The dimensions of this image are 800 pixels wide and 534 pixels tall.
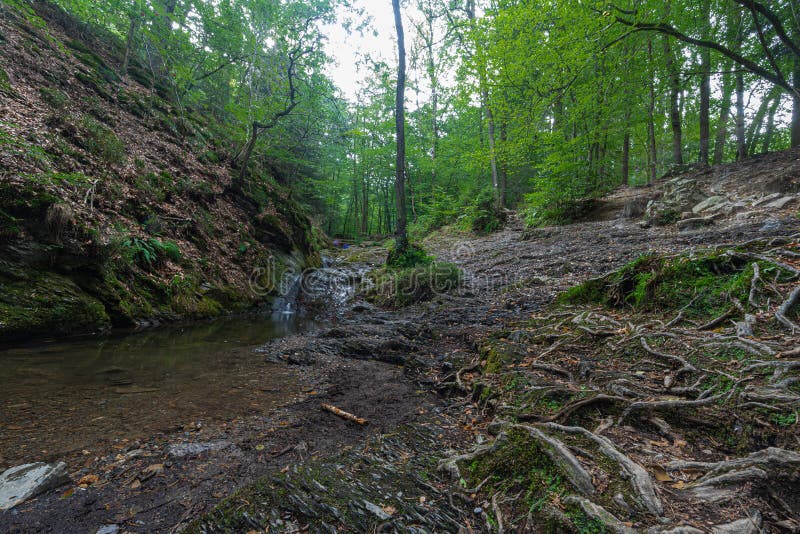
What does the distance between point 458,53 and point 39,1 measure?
17475mm

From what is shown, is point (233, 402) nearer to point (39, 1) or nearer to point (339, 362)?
point (339, 362)

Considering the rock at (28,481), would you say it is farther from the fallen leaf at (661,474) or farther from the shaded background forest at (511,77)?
the shaded background forest at (511,77)

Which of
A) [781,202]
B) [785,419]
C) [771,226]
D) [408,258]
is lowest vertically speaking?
[785,419]

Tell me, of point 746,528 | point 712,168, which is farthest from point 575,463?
point 712,168

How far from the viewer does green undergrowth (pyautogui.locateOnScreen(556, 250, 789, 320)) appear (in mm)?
3420

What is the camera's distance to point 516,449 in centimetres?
221

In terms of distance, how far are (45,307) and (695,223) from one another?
12.8 metres

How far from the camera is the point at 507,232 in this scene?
47.7 ft

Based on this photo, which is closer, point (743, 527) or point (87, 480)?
point (743, 527)

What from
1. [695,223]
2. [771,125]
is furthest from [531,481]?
[771,125]

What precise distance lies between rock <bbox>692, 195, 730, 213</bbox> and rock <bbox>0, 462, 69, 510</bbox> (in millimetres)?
11714

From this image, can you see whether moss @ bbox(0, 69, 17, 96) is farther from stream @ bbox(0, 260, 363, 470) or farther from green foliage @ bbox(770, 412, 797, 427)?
green foliage @ bbox(770, 412, 797, 427)

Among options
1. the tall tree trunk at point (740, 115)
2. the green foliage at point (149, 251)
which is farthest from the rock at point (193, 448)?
the tall tree trunk at point (740, 115)

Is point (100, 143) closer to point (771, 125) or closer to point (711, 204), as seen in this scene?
point (711, 204)
